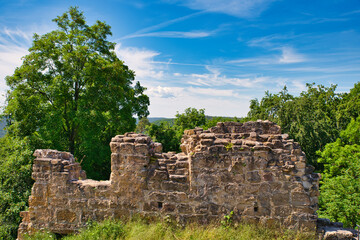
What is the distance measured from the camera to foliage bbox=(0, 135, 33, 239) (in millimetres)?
9547

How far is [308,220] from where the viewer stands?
4625mm

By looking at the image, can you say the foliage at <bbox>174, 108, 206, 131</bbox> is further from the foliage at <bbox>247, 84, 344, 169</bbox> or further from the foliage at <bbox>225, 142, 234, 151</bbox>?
the foliage at <bbox>225, 142, 234, 151</bbox>

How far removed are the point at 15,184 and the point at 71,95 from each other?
5.36 meters

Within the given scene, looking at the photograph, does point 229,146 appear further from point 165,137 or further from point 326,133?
point 326,133

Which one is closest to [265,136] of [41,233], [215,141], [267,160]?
[267,160]

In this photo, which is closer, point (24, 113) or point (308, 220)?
point (308, 220)

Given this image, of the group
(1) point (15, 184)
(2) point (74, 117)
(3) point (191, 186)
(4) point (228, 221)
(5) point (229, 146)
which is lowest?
(1) point (15, 184)

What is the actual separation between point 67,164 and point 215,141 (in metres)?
3.52

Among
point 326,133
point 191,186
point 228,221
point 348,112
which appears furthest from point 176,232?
point 348,112

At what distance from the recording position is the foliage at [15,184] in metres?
9.55

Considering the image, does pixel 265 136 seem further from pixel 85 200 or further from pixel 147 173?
pixel 85 200

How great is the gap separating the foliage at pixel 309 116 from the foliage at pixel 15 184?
18020 millimetres

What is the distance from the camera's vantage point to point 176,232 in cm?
468

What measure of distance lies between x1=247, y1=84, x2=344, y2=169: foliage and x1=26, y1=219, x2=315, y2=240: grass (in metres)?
15.0
